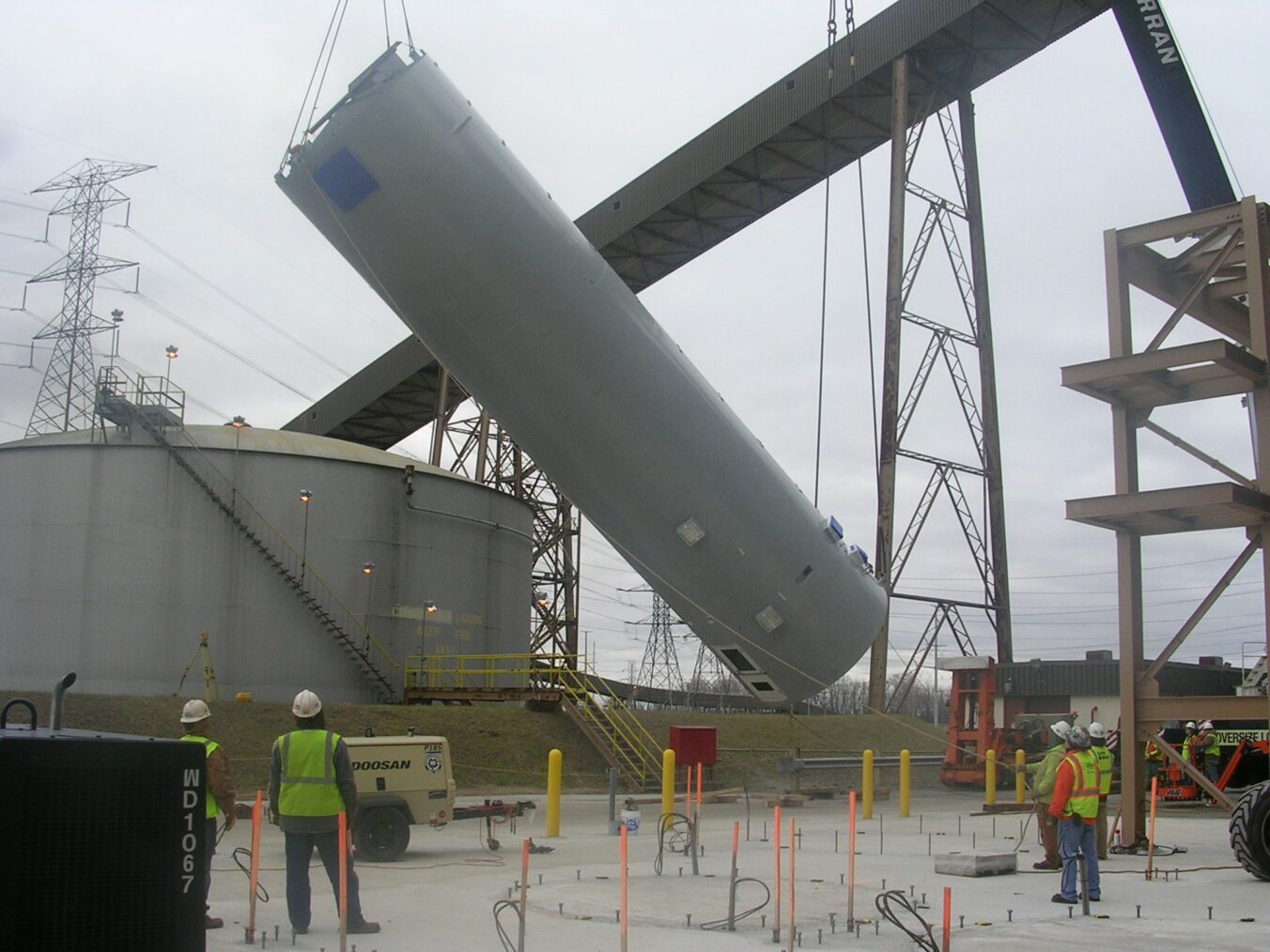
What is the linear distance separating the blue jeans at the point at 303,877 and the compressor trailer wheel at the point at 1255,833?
25.4 feet

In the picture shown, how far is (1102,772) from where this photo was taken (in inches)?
487

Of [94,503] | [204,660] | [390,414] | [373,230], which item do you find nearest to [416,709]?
[204,660]

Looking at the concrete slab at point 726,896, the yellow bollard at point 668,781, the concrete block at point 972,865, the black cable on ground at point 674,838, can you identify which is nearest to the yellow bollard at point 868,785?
the concrete slab at point 726,896

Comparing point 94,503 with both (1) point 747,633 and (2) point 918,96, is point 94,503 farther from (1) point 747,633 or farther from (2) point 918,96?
(2) point 918,96

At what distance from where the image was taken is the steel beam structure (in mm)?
13516

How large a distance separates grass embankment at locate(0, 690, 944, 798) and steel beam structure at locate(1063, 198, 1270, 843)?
1093cm

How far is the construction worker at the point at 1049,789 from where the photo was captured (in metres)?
11.6

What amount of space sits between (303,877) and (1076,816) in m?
5.94

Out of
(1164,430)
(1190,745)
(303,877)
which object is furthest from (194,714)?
(1190,745)

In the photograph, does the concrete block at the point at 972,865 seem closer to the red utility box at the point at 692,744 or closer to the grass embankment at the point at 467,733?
the red utility box at the point at 692,744

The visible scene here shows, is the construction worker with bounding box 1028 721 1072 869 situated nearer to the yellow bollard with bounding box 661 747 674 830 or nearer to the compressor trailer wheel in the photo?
the compressor trailer wheel

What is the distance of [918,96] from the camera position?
3152 cm

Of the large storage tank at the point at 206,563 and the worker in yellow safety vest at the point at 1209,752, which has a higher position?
the large storage tank at the point at 206,563

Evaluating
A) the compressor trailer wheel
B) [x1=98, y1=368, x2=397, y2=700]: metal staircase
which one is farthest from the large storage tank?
the compressor trailer wheel
